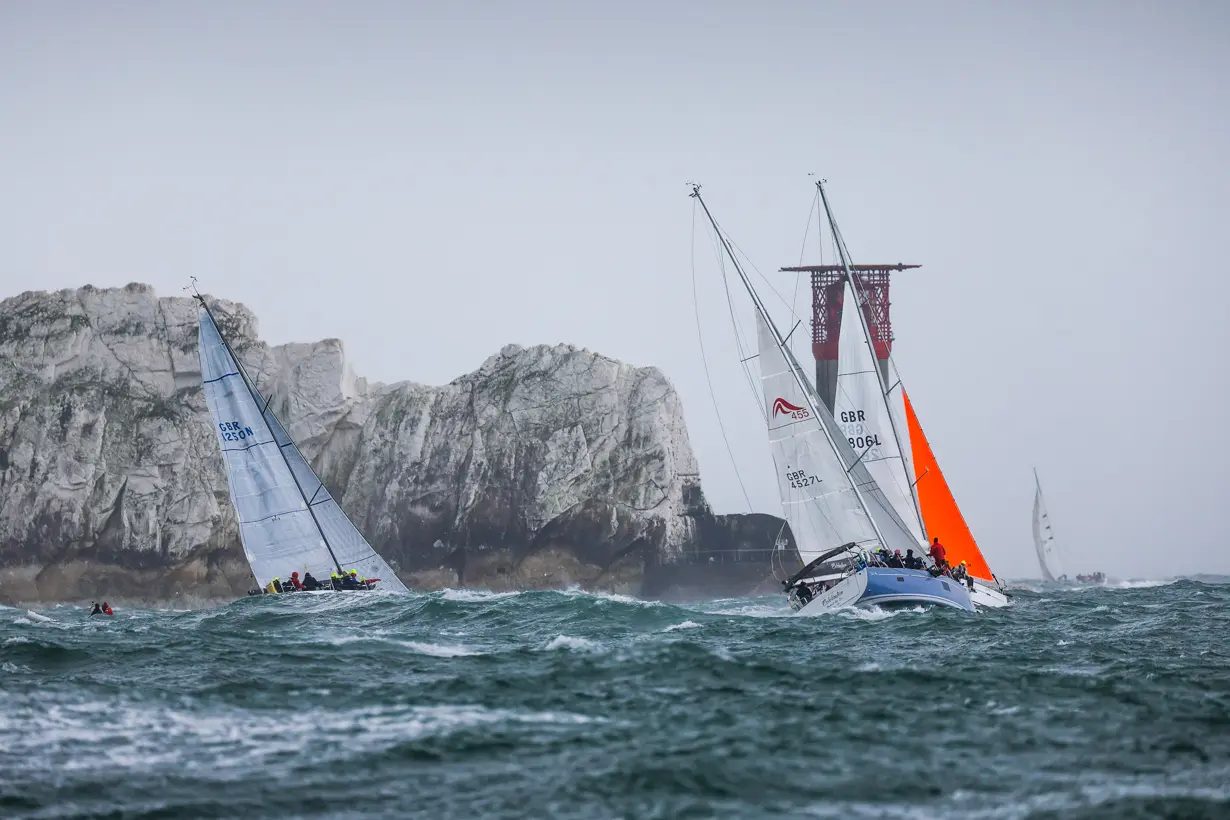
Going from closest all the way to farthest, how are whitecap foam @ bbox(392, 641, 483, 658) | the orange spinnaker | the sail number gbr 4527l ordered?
1. whitecap foam @ bbox(392, 641, 483, 658)
2. the sail number gbr 4527l
3. the orange spinnaker

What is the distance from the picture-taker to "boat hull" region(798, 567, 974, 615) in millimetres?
30469

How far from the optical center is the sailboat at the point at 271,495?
4394 cm

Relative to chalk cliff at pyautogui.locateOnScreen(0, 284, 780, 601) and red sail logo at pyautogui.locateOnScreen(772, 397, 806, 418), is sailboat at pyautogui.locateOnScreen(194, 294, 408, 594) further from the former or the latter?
chalk cliff at pyautogui.locateOnScreen(0, 284, 780, 601)

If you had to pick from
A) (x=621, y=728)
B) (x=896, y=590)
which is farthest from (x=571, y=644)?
(x=896, y=590)

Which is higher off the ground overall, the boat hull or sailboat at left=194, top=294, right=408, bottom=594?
sailboat at left=194, top=294, right=408, bottom=594

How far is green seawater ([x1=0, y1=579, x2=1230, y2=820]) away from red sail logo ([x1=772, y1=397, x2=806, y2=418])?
11831 millimetres

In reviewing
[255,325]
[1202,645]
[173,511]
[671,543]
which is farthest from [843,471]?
[255,325]

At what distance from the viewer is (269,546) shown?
44.8 m

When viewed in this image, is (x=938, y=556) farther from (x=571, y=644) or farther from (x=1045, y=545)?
(x=1045, y=545)

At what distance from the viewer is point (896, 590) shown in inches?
1203

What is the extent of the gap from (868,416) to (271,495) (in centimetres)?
2295

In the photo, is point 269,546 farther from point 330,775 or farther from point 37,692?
point 330,775

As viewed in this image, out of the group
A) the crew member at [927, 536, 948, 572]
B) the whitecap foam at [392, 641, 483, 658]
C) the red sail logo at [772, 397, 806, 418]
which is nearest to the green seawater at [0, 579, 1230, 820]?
the whitecap foam at [392, 641, 483, 658]

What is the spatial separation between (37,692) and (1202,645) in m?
20.5
